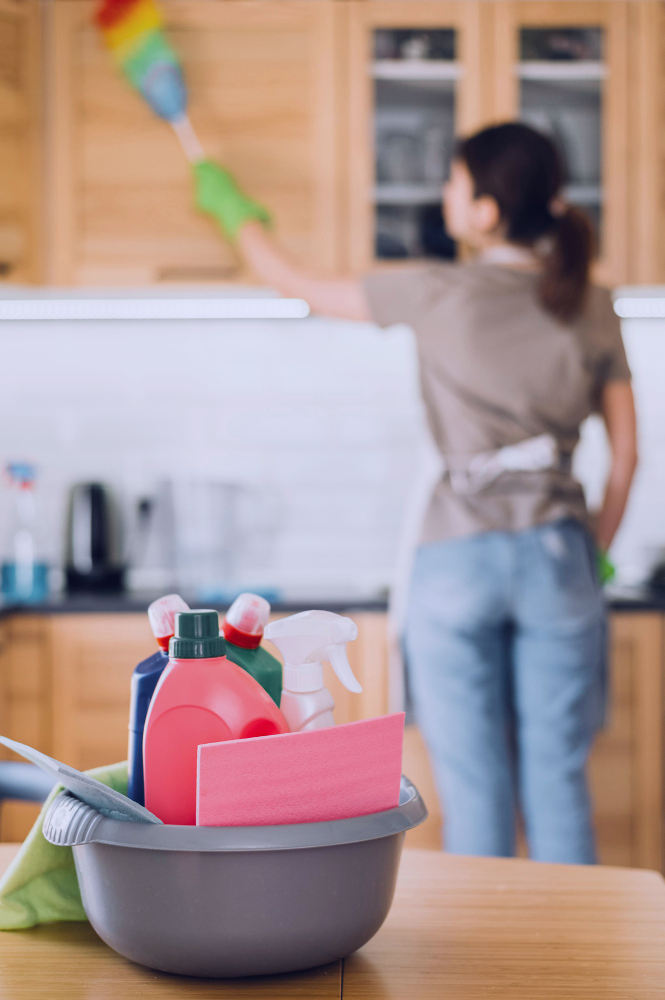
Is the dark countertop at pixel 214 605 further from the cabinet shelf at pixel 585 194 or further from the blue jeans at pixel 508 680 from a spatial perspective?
the cabinet shelf at pixel 585 194

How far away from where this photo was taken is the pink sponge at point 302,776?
0.49 m

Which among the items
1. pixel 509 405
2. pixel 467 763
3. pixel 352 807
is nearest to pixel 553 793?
pixel 467 763

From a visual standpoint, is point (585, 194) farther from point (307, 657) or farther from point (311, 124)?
point (307, 657)

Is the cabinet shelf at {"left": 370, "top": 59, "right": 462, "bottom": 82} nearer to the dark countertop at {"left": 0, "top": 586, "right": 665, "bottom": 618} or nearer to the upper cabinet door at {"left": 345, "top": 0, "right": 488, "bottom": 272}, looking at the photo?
the upper cabinet door at {"left": 345, "top": 0, "right": 488, "bottom": 272}

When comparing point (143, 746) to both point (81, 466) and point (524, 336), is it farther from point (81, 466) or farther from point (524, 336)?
point (81, 466)

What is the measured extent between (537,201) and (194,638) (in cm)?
126

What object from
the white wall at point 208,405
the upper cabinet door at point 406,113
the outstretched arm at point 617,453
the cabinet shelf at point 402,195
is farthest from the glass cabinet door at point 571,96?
the outstretched arm at point 617,453

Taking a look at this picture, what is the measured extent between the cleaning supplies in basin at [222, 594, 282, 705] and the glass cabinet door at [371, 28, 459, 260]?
179 centimetres

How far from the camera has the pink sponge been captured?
493 millimetres

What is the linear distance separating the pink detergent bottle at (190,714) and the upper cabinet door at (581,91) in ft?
6.39

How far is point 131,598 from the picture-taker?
204 cm

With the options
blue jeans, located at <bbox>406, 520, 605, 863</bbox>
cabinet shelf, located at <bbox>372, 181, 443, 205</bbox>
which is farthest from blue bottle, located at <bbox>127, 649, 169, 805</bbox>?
cabinet shelf, located at <bbox>372, 181, 443, 205</bbox>

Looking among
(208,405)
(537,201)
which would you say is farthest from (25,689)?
(537,201)

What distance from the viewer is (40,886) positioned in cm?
60
